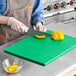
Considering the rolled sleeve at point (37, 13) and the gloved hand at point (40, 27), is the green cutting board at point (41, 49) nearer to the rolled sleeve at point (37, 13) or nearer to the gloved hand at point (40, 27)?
the gloved hand at point (40, 27)

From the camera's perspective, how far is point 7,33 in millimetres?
1817

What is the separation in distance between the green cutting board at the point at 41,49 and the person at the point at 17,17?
0.31 ft

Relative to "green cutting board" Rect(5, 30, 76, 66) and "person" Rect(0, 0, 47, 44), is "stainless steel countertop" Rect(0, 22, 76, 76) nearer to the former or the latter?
"green cutting board" Rect(5, 30, 76, 66)

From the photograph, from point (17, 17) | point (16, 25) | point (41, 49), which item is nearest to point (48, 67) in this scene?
point (41, 49)

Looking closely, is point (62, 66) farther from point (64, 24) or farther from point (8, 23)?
Answer: point (64, 24)

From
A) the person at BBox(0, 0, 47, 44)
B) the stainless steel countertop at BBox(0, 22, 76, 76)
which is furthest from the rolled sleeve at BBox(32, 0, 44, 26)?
the stainless steel countertop at BBox(0, 22, 76, 76)

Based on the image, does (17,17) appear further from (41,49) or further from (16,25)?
(41,49)

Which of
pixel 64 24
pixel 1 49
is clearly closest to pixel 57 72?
pixel 1 49

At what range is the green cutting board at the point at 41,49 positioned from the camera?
1.50 meters

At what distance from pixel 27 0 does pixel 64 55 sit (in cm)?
47

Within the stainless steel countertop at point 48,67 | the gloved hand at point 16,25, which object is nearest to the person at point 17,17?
the gloved hand at point 16,25

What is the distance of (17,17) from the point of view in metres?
1.82

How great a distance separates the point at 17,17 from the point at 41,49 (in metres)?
0.34

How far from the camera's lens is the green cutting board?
1495 millimetres
